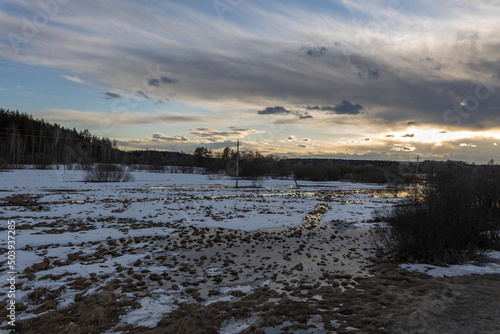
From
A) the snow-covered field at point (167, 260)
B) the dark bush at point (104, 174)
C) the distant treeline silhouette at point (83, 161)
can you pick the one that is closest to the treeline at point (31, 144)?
the distant treeline silhouette at point (83, 161)

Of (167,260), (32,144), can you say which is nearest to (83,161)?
(32,144)

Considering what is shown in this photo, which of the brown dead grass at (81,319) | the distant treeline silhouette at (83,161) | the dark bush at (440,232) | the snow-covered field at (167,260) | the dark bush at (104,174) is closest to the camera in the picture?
the brown dead grass at (81,319)

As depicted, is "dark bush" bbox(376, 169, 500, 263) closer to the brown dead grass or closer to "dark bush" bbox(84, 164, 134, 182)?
the brown dead grass

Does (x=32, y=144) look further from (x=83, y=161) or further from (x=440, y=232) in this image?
(x=440, y=232)

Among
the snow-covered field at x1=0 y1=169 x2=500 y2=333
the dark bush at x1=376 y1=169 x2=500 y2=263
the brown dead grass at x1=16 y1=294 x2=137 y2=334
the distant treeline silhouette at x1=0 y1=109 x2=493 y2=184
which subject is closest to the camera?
the brown dead grass at x1=16 y1=294 x2=137 y2=334

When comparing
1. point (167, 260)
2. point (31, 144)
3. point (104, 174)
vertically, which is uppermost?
point (31, 144)

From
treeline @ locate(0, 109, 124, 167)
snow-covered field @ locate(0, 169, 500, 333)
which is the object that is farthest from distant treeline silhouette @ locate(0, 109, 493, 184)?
snow-covered field @ locate(0, 169, 500, 333)

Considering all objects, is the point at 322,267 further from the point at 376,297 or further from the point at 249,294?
the point at 249,294

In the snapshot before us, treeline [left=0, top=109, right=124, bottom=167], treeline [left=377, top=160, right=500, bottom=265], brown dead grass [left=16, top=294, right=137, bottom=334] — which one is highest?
treeline [left=0, top=109, right=124, bottom=167]

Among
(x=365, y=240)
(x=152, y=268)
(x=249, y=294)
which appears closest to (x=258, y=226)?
(x=365, y=240)

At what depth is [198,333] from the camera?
4.13m

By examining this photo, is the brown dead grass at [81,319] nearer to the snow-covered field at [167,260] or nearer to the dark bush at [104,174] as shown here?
the snow-covered field at [167,260]

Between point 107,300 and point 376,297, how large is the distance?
501 centimetres

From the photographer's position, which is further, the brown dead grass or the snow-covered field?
the snow-covered field
